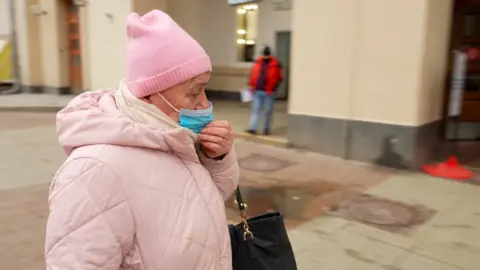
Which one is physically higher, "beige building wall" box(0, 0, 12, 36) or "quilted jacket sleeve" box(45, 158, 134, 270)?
"beige building wall" box(0, 0, 12, 36)

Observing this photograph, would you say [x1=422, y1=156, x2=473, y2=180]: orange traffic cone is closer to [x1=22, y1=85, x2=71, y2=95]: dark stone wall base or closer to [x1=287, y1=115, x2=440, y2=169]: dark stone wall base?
[x1=287, y1=115, x2=440, y2=169]: dark stone wall base

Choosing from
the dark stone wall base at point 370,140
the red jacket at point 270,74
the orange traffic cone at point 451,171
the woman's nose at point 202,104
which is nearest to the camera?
the woman's nose at point 202,104

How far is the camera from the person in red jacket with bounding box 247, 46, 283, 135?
9117mm

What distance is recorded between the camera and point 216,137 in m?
1.74

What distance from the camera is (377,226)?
4.68 meters

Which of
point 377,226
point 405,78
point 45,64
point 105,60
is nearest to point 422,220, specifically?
point 377,226

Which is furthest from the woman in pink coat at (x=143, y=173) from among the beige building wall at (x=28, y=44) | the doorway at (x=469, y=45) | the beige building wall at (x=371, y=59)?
the beige building wall at (x=28, y=44)

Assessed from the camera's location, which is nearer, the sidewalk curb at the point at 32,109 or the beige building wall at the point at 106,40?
the sidewalk curb at the point at 32,109

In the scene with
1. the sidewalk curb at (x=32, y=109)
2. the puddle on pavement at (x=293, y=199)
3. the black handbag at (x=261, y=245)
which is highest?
the black handbag at (x=261, y=245)

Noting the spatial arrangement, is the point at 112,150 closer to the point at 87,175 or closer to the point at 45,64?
the point at 87,175

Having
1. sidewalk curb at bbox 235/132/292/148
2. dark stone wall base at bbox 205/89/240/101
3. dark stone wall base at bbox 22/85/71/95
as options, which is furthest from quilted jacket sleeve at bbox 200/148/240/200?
dark stone wall base at bbox 22/85/71/95

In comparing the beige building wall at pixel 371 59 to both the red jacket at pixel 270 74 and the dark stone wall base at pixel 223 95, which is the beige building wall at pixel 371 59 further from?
the dark stone wall base at pixel 223 95

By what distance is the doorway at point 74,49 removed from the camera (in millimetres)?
15922

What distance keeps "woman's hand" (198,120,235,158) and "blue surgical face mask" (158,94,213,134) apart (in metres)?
0.02
